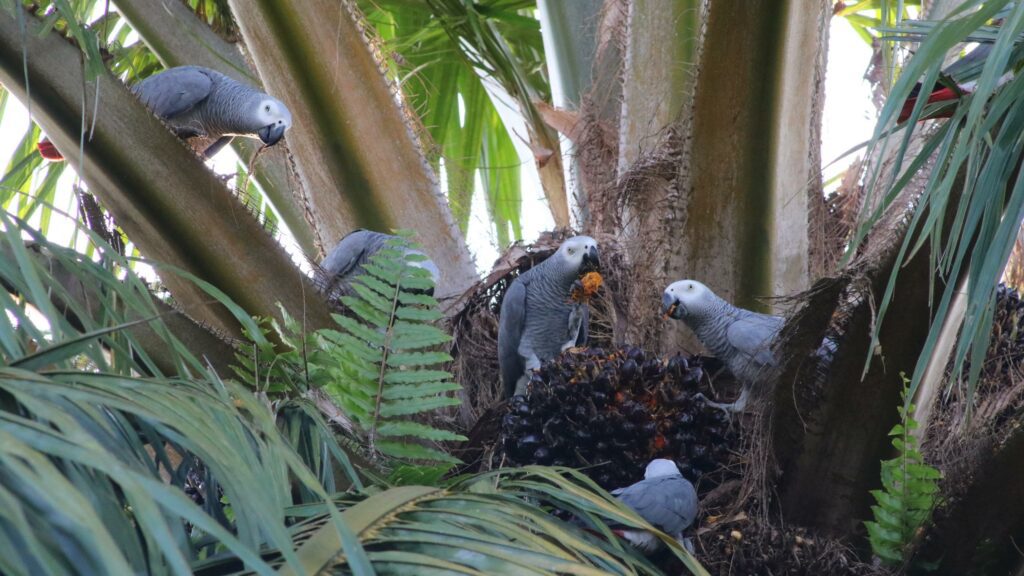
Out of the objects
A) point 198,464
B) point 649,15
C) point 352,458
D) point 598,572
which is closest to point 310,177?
point 649,15

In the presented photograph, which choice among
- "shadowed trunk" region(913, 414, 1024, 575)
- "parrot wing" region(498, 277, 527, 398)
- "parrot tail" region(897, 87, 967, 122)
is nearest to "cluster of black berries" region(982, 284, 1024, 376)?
"shadowed trunk" region(913, 414, 1024, 575)

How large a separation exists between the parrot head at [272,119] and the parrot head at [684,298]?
1196 mm

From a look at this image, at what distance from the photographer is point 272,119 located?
3.40 m

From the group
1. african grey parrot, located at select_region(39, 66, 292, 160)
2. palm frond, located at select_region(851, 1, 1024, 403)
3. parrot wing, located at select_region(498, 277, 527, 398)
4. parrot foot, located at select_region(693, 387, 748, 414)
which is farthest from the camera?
african grey parrot, located at select_region(39, 66, 292, 160)

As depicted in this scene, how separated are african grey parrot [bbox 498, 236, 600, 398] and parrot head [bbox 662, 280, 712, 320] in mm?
368

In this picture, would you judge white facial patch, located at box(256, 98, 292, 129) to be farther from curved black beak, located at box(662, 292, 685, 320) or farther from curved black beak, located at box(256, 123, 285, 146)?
curved black beak, located at box(662, 292, 685, 320)

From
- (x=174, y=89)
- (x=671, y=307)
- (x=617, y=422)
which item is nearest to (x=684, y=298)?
(x=671, y=307)

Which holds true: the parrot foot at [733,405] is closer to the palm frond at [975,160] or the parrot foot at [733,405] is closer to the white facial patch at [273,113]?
the palm frond at [975,160]

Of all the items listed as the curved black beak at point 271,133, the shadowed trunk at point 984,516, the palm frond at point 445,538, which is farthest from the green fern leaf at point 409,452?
the curved black beak at point 271,133

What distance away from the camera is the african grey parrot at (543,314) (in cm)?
310

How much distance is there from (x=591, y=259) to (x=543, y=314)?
374 mm

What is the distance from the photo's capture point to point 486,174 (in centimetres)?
480

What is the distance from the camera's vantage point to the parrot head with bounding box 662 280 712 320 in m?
2.68

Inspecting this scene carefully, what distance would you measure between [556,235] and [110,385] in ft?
7.99
